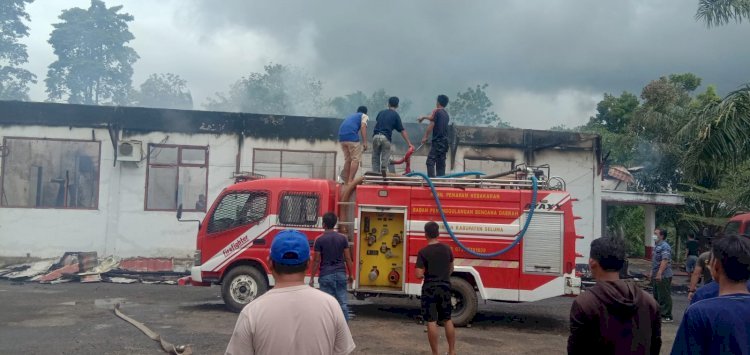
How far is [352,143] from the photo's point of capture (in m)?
11.0

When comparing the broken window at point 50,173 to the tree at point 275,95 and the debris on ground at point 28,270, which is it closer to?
the debris on ground at point 28,270

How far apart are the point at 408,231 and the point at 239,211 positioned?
9.51ft

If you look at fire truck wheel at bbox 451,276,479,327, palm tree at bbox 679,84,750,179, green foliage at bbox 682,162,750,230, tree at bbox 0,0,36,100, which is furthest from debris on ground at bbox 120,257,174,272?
tree at bbox 0,0,36,100

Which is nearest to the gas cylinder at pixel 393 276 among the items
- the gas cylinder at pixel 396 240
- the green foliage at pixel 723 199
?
the gas cylinder at pixel 396 240

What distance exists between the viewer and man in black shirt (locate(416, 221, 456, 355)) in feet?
23.0

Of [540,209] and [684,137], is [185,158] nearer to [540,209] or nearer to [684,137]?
[540,209]

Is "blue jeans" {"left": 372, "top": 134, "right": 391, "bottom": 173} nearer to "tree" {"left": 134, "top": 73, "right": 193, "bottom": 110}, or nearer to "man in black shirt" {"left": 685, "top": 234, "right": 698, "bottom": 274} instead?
"man in black shirt" {"left": 685, "top": 234, "right": 698, "bottom": 274}

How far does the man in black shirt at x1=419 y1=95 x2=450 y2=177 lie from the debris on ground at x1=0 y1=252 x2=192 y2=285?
6.94 m

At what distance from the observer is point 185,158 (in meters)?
16.9

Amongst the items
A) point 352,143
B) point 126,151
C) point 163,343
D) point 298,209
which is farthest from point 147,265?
point 163,343

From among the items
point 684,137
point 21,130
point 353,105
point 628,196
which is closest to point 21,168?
point 21,130

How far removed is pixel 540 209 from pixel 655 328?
6164 mm

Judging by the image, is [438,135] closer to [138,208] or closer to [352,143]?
[352,143]

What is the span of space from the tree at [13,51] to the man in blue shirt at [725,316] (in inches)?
1885
